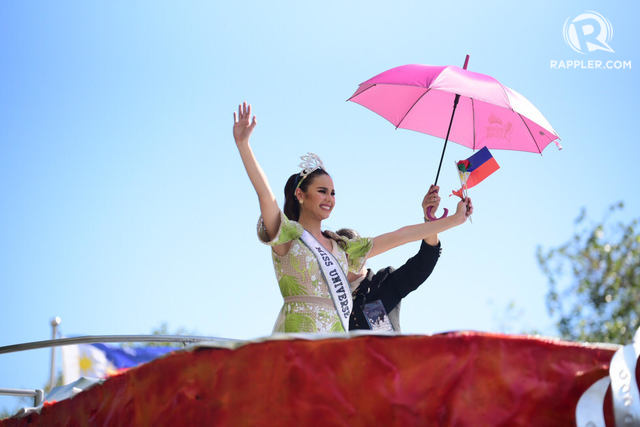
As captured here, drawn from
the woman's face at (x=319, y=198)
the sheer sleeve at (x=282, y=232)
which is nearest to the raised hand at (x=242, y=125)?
the sheer sleeve at (x=282, y=232)

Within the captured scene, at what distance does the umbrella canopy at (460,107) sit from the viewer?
4200 mm

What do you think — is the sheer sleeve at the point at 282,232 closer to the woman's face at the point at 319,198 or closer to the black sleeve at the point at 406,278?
the woman's face at the point at 319,198

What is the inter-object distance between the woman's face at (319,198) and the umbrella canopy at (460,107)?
0.78 m

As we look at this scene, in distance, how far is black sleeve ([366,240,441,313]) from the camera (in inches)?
195

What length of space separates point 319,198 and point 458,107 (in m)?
1.48

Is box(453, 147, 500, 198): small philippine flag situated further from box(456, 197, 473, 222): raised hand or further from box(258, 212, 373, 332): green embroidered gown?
box(258, 212, 373, 332): green embroidered gown

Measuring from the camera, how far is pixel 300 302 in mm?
3549

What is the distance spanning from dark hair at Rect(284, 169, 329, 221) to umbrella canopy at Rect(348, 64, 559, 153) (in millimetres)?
794

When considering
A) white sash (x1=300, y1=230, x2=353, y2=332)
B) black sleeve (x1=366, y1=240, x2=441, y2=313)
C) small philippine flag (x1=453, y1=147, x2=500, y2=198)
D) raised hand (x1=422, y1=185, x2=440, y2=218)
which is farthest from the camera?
black sleeve (x1=366, y1=240, x2=441, y2=313)

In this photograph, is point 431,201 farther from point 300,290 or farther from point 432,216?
point 300,290

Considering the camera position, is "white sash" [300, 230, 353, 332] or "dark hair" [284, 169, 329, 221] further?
"dark hair" [284, 169, 329, 221]

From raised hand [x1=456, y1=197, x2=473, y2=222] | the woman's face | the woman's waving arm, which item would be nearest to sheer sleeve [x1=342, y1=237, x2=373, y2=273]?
the woman's face

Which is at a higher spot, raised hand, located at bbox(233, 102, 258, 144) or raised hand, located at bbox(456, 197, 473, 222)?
raised hand, located at bbox(233, 102, 258, 144)

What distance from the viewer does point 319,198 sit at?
3.80 meters
